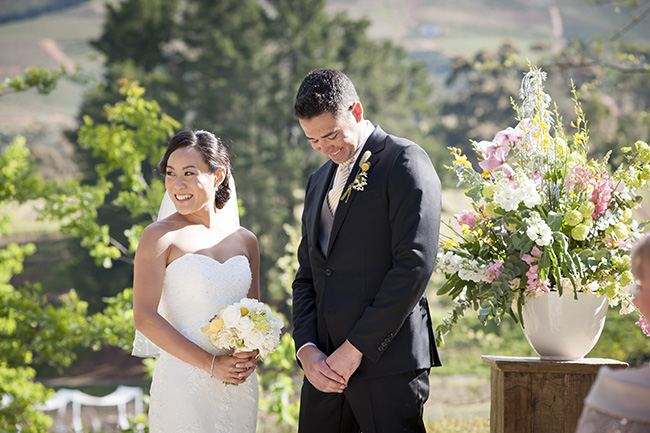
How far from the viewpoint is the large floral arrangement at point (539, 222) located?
241 centimetres

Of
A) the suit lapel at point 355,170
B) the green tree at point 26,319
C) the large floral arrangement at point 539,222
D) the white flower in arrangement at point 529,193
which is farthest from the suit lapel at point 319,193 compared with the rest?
the green tree at point 26,319

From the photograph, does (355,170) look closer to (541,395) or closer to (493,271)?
(493,271)

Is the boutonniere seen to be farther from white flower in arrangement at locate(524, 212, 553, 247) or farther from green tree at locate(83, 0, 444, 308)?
green tree at locate(83, 0, 444, 308)

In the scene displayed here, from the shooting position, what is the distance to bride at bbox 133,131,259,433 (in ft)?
8.62

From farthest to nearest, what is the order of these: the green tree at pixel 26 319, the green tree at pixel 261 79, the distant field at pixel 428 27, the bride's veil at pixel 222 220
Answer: the distant field at pixel 428 27 < the green tree at pixel 261 79 < the green tree at pixel 26 319 < the bride's veil at pixel 222 220

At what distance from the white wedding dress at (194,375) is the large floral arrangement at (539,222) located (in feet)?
2.88

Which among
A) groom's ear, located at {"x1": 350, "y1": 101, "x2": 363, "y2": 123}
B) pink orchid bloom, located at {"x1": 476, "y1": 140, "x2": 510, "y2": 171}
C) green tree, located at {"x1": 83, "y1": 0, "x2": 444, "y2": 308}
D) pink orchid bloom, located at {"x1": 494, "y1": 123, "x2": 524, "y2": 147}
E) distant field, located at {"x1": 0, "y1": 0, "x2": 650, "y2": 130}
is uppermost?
distant field, located at {"x1": 0, "y1": 0, "x2": 650, "y2": 130}

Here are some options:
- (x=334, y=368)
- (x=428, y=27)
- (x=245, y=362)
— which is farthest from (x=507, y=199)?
(x=428, y=27)

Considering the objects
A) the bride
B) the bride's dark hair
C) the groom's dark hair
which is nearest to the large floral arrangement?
the groom's dark hair

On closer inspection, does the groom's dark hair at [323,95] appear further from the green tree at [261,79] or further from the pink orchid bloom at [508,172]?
the green tree at [261,79]

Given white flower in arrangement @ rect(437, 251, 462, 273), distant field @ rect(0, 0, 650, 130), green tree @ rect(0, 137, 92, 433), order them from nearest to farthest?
white flower in arrangement @ rect(437, 251, 462, 273)
green tree @ rect(0, 137, 92, 433)
distant field @ rect(0, 0, 650, 130)

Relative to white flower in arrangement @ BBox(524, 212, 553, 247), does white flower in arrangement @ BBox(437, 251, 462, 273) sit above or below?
below

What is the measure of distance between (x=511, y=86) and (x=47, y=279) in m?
15.8

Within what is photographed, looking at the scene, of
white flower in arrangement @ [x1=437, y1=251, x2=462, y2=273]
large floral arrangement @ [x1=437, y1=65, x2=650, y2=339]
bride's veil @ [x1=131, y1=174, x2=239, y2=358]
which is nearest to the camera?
large floral arrangement @ [x1=437, y1=65, x2=650, y2=339]
